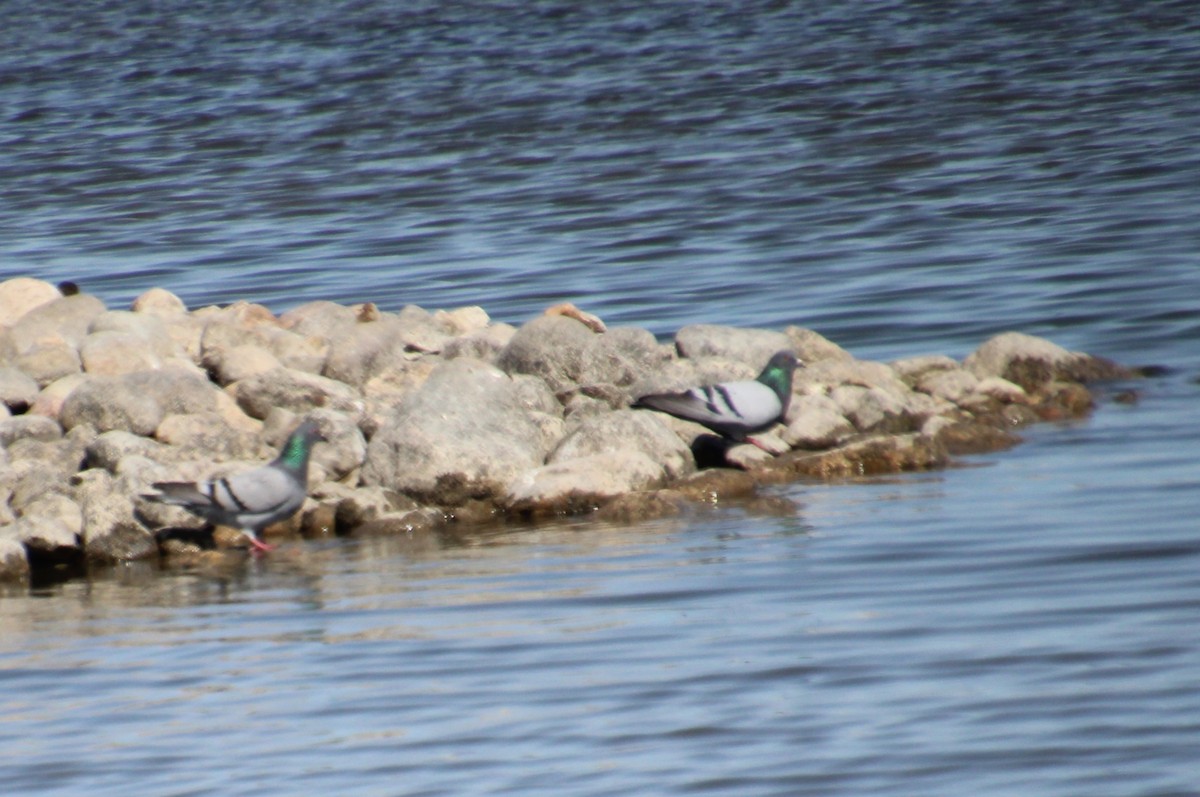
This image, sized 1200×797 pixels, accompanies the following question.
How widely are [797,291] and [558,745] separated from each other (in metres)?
10.0

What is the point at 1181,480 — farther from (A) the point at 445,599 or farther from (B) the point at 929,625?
(A) the point at 445,599

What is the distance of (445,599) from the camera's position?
8.67m

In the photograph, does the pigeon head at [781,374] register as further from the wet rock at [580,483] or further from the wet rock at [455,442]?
the wet rock at [455,442]

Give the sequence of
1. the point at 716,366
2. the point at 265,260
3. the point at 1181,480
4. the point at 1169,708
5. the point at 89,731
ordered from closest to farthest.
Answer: the point at 1169,708 < the point at 89,731 < the point at 1181,480 < the point at 716,366 < the point at 265,260

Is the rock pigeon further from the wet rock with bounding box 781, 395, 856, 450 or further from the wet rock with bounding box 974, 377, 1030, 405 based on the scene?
the wet rock with bounding box 974, 377, 1030, 405

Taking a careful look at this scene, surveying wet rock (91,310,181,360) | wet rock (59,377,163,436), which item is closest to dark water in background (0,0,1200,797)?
wet rock (59,377,163,436)

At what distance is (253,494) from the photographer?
9938 millimetres

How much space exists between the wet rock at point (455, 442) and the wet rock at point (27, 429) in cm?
160

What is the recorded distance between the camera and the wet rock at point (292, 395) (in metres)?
11.3

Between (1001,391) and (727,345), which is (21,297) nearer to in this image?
(727,345)

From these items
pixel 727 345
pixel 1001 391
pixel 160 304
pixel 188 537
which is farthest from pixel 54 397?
pixel 1001 391


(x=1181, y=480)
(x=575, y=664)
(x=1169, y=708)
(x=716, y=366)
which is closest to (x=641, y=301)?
(x=716, y=366)

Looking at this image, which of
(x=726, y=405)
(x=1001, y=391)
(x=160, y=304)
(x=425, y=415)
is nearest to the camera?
(x=425, y=415)

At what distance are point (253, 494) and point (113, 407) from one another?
130cm
